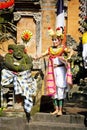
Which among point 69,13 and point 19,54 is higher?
point 69,13

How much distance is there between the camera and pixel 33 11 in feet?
36.3

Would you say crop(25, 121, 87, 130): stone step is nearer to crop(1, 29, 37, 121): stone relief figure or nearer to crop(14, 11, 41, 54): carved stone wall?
crop(1, 29, 37, 121): stone relief figure

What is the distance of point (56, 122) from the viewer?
28.2 feet

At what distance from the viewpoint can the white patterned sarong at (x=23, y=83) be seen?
8641 millimetres

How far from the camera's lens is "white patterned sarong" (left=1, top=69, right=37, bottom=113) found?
28.3ft

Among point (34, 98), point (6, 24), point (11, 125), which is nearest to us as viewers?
point (11, 125)

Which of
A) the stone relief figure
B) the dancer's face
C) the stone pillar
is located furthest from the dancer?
the stone pillar

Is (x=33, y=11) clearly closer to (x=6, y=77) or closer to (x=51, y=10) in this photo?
(x=51, y=10)

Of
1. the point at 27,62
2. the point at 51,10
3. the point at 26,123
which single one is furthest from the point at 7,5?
the point at 26,123

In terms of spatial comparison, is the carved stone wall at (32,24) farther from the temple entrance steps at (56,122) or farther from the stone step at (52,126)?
the stone step at (52,126)

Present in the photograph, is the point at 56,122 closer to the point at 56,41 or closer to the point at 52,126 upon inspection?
the point at 52,126

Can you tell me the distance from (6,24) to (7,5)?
0.96 metres

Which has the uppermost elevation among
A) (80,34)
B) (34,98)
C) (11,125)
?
(80,34)

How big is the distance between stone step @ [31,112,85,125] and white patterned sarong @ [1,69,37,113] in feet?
0.87
